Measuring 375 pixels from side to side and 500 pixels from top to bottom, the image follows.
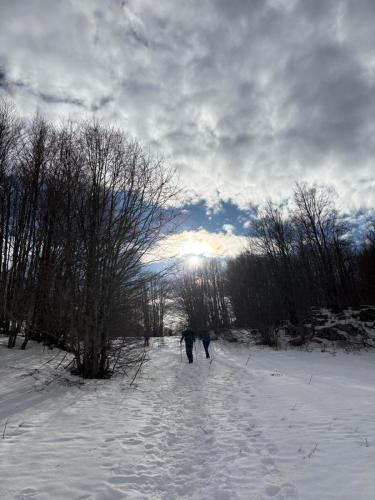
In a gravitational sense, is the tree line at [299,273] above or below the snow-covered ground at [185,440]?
above

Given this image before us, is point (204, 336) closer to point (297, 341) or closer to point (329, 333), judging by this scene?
point (297, 341)

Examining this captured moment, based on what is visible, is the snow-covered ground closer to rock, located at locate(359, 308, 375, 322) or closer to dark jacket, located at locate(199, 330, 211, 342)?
dark jacket, located at locate(199, 330, 211, 342)

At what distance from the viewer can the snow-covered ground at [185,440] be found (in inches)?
121

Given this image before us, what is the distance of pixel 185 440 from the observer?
4480mm

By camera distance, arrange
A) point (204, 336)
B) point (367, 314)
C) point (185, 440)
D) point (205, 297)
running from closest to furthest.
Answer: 1. point (185, 440)
2. point (204, 336)
3. point (367, 314)
4. point (205, 297)

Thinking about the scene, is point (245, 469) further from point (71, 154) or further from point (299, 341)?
point (299, 341)

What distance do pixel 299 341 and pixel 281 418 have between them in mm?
17427

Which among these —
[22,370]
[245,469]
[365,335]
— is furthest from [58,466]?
[365,335]

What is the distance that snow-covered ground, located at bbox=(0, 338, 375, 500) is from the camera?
3078 mm

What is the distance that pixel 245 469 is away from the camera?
350 cm

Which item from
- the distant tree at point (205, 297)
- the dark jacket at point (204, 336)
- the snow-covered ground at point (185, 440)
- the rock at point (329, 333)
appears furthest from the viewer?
the distant tree at point (205, 297)

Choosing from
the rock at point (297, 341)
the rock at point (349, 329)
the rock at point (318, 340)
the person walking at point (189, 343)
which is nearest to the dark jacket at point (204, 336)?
the person walking at point (189, 343)

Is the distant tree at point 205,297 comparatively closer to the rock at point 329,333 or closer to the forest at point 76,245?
the rock at point 329,333

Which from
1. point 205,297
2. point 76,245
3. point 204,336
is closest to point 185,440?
point 76,245
